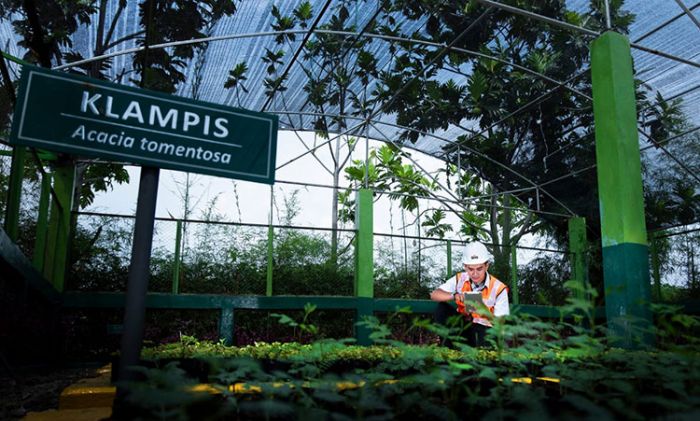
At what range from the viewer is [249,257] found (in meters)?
9.94

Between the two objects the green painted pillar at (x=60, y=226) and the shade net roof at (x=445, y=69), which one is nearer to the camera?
the green painted pillar at (x=60, y=226)

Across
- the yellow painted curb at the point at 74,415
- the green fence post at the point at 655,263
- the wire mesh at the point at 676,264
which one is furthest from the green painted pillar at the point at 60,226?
the green fence post at the point at 655,263

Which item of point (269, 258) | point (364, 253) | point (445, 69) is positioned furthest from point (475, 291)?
point (445, 69)

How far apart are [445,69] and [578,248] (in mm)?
5493

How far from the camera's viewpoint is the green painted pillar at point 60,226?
7.74m

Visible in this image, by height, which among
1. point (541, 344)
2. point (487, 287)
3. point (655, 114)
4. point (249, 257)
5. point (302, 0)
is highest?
point (302, 0)

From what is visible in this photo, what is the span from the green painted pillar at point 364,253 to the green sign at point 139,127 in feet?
25.3

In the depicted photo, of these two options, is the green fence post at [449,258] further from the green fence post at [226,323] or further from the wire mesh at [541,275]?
the green fence post at [226,323]

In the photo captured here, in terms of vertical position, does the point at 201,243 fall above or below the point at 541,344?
above

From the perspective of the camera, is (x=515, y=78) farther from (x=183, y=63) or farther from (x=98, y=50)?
(x=98, y=50)

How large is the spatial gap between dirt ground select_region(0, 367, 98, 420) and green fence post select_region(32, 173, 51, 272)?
1.51m

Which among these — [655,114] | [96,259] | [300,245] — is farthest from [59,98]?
[655,114]

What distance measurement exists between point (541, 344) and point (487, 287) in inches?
126

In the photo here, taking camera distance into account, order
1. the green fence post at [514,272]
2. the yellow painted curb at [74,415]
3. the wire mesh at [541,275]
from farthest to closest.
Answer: the wire mesh at [541,275]
the green fence post at [514,272]
the yellow painted curb at [74,415]
